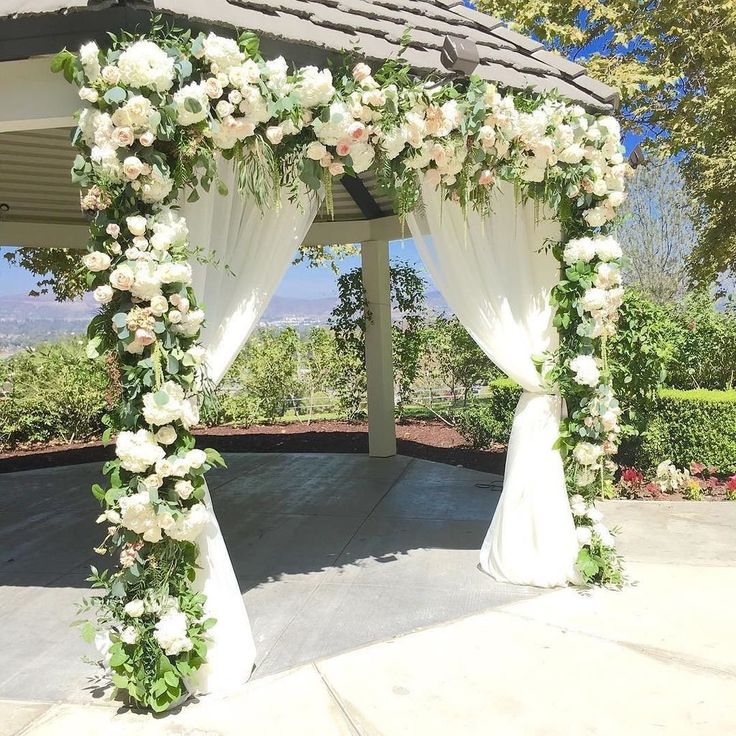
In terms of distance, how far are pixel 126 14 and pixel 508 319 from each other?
2.57 metres

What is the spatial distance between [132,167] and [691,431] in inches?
229

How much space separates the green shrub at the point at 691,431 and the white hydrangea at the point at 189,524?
5.03 m

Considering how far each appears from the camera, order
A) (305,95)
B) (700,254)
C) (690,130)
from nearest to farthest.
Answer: (305,95) → (690,130) → (700,254)

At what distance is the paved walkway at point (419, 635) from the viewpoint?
2.79 meters

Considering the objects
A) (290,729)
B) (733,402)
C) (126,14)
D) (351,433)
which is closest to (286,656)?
(290,729)

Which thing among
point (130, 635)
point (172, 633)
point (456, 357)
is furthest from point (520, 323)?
point (456, 357)

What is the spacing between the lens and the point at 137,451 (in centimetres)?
278

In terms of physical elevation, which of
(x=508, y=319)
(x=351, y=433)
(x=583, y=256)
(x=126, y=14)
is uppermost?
(x=126, y=14)

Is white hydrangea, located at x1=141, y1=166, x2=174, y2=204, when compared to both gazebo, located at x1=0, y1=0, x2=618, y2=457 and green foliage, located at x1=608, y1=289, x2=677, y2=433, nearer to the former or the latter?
gazebo, located at x1=0, y1=0, x2=618, y2=457

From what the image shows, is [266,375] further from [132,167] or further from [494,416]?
[132,167]

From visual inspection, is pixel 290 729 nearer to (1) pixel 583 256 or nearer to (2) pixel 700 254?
(1) pixel 583 256

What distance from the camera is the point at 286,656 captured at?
3.34 m

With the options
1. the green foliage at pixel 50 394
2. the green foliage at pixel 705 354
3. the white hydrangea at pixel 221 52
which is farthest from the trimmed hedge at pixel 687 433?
the green foliage at pixel 50 394

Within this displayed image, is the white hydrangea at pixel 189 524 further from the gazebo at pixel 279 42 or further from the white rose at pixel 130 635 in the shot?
the gazebo at pixel 279 42
